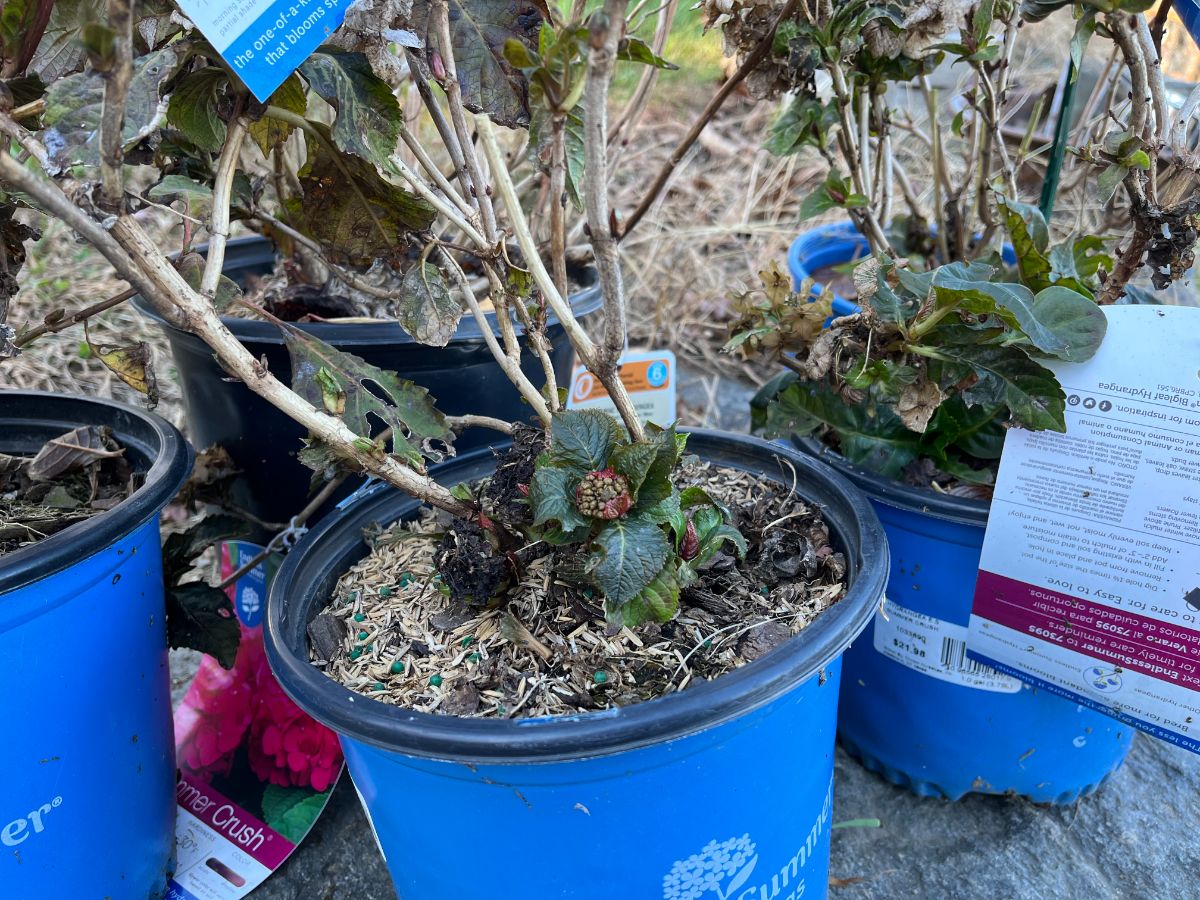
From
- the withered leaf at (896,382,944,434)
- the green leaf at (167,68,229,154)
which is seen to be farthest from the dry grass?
the withered leaf at (896,382,944,434)

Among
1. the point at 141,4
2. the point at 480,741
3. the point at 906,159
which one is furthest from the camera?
the point at 906,159

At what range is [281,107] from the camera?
1.06 metres

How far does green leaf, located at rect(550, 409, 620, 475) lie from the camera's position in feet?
3.22

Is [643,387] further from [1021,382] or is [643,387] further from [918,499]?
[1021,382]

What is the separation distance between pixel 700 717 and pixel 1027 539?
625 millimetres

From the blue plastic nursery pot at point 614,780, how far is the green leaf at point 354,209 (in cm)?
49

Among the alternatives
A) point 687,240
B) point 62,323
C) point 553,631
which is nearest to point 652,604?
point 553,631

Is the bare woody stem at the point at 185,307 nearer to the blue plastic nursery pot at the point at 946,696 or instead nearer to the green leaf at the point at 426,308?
the green leaf at the point at 426,308

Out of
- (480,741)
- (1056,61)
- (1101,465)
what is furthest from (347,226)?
(1056,61)

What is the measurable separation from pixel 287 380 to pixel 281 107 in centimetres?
56

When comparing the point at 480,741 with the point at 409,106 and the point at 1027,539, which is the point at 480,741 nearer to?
the point at 1027,539

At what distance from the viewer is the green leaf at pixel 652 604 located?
917 mm

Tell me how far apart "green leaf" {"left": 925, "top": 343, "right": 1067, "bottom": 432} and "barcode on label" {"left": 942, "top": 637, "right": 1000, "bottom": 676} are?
370mm

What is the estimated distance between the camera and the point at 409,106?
2.11 m
